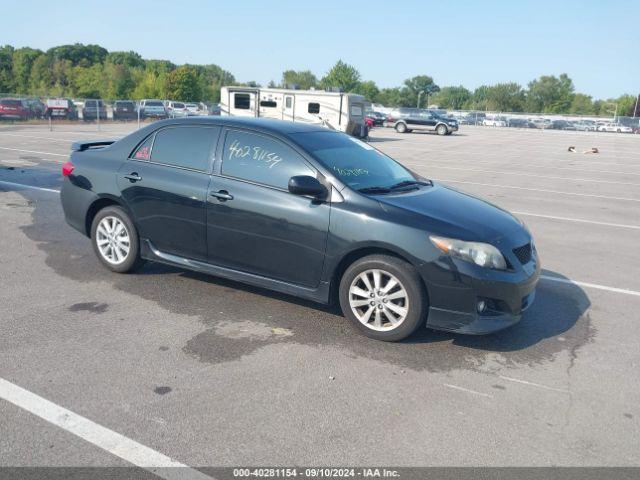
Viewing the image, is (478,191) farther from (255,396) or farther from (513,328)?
(255,396)

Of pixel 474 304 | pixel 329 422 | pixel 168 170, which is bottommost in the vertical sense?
pixel 329 422

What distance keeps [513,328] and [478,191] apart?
27.3ft

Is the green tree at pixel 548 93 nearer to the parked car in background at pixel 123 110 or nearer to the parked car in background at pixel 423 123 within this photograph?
the parked car in background at pixel 423 123

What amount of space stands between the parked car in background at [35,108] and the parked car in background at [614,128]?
54691mm

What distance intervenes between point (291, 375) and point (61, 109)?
37.1 meters

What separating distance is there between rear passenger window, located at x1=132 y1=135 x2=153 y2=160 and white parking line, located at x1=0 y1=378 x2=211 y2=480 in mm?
2661

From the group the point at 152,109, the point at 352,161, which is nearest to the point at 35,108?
the point at 152,109

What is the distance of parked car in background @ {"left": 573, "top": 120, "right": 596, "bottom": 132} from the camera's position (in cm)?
6288

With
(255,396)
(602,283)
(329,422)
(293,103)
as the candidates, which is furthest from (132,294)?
(293,103)

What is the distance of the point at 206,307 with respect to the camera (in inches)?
201

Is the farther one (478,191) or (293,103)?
(293,103)

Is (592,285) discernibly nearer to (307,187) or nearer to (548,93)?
(307,187)

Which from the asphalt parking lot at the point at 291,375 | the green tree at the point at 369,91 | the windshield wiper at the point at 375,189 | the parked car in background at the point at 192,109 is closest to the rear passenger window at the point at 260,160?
the windshield wiper at the point at 375,189

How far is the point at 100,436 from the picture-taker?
3.12m
